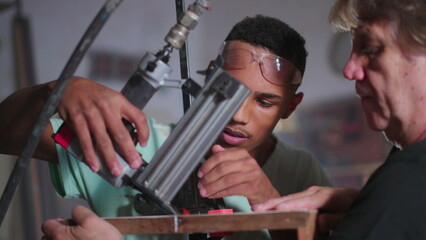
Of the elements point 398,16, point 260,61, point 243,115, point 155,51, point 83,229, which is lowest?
point 155,51

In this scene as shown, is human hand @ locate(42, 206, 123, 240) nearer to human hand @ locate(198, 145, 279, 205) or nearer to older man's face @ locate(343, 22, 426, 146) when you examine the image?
human hand @ locate(198, 145, 279, 205)

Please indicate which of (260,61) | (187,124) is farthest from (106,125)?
(260,61)

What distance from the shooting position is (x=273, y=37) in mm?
1414

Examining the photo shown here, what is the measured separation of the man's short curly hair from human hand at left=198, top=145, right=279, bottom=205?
36cm

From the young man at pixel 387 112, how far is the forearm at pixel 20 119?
593 mm

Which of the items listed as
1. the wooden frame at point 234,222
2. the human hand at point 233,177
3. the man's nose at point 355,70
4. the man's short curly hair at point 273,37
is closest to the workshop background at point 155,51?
the man's short curly hair at point 273,37

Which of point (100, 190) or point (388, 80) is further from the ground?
point (388, 80)

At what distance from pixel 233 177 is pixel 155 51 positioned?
145 centimetres

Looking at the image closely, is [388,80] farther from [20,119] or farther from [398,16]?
[20,119]

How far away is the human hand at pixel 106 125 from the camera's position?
896mm

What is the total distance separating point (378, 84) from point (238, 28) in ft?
1.88

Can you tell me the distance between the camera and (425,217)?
78 cm

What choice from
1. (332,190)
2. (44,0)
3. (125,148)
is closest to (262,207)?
(332,190)

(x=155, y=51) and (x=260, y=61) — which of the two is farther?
(x=155, y=51)
